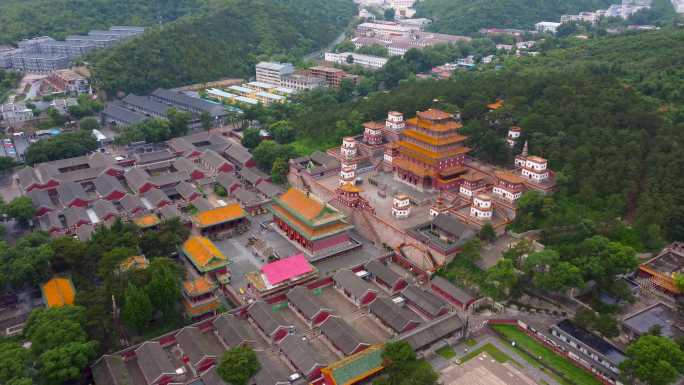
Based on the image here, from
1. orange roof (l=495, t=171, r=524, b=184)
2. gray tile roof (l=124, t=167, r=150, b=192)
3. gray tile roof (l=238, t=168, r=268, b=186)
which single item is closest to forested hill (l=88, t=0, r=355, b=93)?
gray tile roof (l=124, t=167, r=150, b=192)

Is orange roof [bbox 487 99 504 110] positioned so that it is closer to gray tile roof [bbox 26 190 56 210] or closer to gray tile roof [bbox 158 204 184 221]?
gray tile roof [bbox 158 204 184 221]

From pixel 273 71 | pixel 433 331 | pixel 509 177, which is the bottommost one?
Result: pixel 433 331

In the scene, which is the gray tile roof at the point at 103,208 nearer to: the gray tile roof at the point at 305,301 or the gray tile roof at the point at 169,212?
the gray tile roof at the point at 169,212

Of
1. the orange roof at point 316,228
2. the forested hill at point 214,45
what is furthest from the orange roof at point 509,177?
the forested hill at point 214,45

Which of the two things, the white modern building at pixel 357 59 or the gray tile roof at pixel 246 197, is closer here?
the gray tile roof at pixel 246 197

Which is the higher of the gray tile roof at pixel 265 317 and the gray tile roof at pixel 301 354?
the gray tile roof at pixel 265 317

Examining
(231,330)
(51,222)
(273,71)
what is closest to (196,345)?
(231,330)

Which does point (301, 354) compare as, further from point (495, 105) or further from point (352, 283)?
point (495, 105)
